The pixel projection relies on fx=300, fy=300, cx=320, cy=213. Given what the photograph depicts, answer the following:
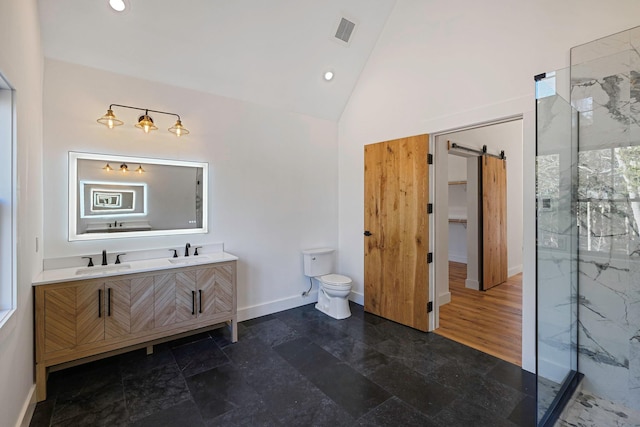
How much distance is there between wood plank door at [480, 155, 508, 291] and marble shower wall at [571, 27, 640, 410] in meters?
2.44

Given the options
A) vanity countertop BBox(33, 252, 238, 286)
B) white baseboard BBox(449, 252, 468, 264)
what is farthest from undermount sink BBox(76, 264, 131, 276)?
white baseboard BBox(449, 252, 468, 264)

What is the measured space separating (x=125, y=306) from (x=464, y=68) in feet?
12.0

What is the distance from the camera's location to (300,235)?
13.0 feet

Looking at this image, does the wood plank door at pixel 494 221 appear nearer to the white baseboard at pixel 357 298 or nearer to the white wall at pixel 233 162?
the white baseboard at pixel 357 298

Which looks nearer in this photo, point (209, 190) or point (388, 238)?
point (209, 190)

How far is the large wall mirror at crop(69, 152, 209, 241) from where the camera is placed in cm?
265

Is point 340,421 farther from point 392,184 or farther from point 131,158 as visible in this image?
point 131,158

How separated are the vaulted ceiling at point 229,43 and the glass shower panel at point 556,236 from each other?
6.85 feet

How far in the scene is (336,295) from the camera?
11.6ft

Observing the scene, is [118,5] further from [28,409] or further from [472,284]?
[472,284]

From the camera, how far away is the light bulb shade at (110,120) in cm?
254

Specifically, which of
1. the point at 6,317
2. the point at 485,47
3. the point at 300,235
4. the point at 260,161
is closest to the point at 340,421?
the point at 6,317

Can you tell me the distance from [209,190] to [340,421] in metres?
2.45

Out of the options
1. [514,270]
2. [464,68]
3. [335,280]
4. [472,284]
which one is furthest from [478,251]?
[464,68]
